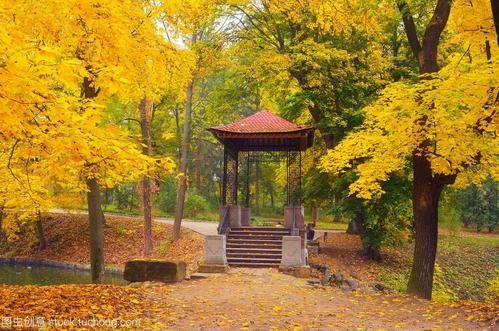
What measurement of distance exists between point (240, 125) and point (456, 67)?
8.26 metres

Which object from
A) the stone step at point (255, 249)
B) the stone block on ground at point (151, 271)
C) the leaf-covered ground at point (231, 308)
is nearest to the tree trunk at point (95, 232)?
Result: the stone block on ground at point (151, 271)

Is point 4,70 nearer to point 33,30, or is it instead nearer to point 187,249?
point 33,30

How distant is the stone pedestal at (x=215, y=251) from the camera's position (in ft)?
44.7

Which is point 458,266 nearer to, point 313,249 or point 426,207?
point 313,249

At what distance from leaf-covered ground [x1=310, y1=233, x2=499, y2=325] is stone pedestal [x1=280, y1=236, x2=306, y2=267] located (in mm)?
3669

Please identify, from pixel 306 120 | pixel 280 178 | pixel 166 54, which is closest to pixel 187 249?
pixel 280 178

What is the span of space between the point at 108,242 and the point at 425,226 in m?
17.7

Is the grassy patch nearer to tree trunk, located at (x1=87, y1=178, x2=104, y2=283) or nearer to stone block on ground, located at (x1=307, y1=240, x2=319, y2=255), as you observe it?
stone block on ground, located at (x1=307, y1=240, x2=319, y2=255)

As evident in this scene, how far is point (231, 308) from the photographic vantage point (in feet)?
26.4

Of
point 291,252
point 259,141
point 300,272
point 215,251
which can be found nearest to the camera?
point 300,272

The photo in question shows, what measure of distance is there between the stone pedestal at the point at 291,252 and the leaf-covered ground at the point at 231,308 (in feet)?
9.87

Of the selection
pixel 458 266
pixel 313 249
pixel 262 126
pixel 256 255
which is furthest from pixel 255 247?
pixel 458 266

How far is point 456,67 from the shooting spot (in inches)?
393

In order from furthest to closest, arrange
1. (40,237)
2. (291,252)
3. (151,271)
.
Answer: (40,237), (291,252), (151,271)
